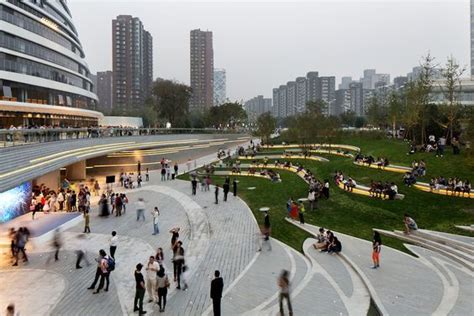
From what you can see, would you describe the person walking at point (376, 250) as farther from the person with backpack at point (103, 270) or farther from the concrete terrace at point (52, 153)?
the concrete terrace at point (52, 153)

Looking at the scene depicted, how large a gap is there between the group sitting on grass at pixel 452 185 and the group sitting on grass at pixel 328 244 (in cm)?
1112

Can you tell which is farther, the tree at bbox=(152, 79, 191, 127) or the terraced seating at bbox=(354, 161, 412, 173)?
the tree at bbox=(152, 79, 191, 127)

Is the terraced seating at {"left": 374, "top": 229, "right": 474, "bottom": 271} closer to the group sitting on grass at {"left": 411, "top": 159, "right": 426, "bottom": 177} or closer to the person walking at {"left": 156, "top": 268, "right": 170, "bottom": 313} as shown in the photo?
the group sitting on grass at {"left": 411, "top": 159, "right": 426, "bottom": 177}

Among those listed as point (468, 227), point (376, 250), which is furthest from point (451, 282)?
point (468, 227)

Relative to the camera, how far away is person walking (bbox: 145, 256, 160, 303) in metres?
11.0

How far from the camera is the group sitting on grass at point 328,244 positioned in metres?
15.1

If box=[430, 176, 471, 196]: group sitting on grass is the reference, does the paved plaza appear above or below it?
below

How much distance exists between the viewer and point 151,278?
11172mm

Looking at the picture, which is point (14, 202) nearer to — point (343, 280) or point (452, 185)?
point (343, 280)

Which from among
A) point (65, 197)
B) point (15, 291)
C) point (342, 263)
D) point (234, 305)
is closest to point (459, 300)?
point (342, 263)

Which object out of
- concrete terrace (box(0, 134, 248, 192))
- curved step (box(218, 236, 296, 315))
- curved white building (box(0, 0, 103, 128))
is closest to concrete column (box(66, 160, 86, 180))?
concrete terrace (box(0, 134, 248, 192))

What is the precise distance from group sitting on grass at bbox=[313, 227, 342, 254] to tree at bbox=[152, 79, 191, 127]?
68.4 meters

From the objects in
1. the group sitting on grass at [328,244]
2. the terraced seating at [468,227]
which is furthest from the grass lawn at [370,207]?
the group sitting on grass at [328,244]

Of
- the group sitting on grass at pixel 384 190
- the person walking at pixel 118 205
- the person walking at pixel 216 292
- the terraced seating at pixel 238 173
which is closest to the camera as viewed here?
the person walking at pixel 216 292
